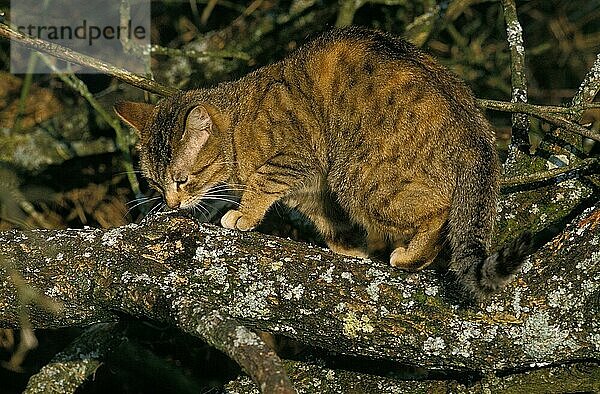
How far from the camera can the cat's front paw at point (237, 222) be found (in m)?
3.49

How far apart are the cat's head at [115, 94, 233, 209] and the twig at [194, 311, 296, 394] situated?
144 cm

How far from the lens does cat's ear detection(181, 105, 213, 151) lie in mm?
3488

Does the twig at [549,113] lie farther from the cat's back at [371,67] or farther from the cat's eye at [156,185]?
the cat's eye at [156,185]

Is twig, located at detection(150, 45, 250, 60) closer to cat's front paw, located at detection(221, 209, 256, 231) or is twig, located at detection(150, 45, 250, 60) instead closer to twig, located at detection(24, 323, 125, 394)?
cat's front paw, located at detection(221, 209, 256, 231)

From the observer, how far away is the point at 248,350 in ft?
6.48

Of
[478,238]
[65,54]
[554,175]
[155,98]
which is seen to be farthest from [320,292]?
[155,98]

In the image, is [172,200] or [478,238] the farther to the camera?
[172,200]

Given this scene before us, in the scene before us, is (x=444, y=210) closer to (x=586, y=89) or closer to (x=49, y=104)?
(x=586, y=89)

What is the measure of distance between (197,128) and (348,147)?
67cm

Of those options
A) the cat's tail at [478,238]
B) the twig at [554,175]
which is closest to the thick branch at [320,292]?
the cat's tail at [478,238]

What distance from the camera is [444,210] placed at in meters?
3.15

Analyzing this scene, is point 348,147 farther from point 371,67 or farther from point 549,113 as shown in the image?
point 549,113

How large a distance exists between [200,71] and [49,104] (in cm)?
107

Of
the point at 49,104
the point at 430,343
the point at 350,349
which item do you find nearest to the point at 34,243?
the point at 350,349
